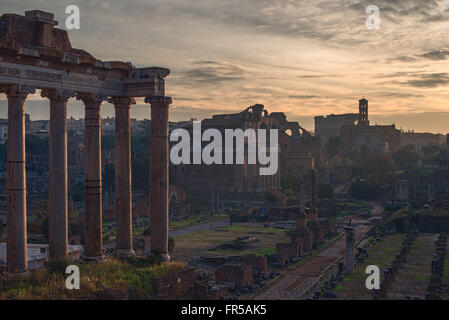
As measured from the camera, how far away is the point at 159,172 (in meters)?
→ 17.2

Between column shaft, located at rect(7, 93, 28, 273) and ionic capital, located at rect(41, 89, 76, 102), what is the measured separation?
97 centimetres

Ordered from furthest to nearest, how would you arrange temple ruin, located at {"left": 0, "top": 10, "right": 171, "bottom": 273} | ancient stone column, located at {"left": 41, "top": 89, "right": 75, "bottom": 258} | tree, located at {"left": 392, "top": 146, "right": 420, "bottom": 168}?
tree, located at {"left": 392, "top": 146, "right": 420, "bottom": 168} < ancient stone column, located at {"left": 41, "top": 89, "right": 75, "bottom": 258} < temple ruin, located at {"left": 0, "top": 10, "right": 171, "bottom": 273}

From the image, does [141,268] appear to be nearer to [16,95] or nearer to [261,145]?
[16,95]

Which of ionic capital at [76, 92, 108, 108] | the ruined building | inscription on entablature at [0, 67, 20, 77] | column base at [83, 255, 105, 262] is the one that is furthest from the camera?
the ruined building

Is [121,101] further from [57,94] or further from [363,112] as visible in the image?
[363,112]

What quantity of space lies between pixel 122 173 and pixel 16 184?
3.93 meters

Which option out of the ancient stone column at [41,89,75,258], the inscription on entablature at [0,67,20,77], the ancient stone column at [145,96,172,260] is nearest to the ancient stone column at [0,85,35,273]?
the inscription on entablature at [0,67,20,77]

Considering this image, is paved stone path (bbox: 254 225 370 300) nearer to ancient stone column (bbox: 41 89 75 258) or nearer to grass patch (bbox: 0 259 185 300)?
grass patch (bbox: 0 259 185 300)

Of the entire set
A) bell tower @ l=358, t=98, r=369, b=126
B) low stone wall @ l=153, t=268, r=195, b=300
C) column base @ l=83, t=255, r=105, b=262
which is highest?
bell tower @ l=358, t=98, r=369, b=126

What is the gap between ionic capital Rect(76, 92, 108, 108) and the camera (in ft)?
53.2

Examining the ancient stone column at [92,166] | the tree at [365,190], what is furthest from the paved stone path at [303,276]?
→ the tree at [365,190]

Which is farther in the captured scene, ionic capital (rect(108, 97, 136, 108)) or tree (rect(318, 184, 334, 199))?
tree (rect(318, 184, 334, 199))

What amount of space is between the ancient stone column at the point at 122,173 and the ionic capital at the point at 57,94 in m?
2.11

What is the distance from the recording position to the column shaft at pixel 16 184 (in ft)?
46.2
